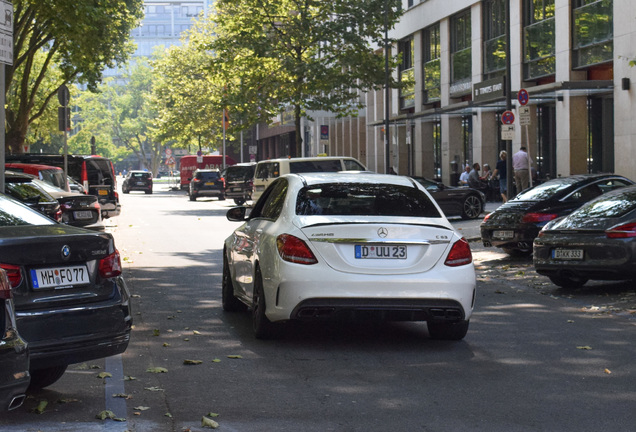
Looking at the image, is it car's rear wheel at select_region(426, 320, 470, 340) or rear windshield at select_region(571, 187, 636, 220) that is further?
rear windshield at select_region(571, 187, 636, 220)

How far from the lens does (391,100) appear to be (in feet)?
171

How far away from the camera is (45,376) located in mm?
7273

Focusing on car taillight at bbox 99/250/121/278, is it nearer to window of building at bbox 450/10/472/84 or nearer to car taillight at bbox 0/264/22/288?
car taillight at bbox 0/264/22/288

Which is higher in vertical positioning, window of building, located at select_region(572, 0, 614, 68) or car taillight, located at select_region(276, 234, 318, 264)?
window of building, located at select_region(572, 0, 614, 68)

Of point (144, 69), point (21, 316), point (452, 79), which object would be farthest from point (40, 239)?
point (144, 69)

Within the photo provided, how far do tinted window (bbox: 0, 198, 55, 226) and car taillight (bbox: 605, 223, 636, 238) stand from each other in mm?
7373

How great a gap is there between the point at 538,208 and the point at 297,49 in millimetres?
26994

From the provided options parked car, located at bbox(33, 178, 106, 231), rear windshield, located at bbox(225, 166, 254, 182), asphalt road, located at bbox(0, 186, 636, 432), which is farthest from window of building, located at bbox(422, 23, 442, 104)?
asphalt road, located at bbox(0, 186, 636, 432)

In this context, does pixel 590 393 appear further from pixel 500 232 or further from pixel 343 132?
pixel 343 132

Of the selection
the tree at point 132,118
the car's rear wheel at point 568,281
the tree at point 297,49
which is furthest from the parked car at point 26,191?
the tree at point 132,118

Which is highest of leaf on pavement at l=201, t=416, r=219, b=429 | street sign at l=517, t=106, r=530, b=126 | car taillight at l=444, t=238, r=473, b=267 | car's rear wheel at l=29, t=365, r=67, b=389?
street sign at l=517, t=106, r=530, b=126

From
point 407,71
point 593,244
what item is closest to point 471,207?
point 593,244

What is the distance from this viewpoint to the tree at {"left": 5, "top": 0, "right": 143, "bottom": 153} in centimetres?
2478

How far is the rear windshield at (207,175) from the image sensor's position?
2129 inches
